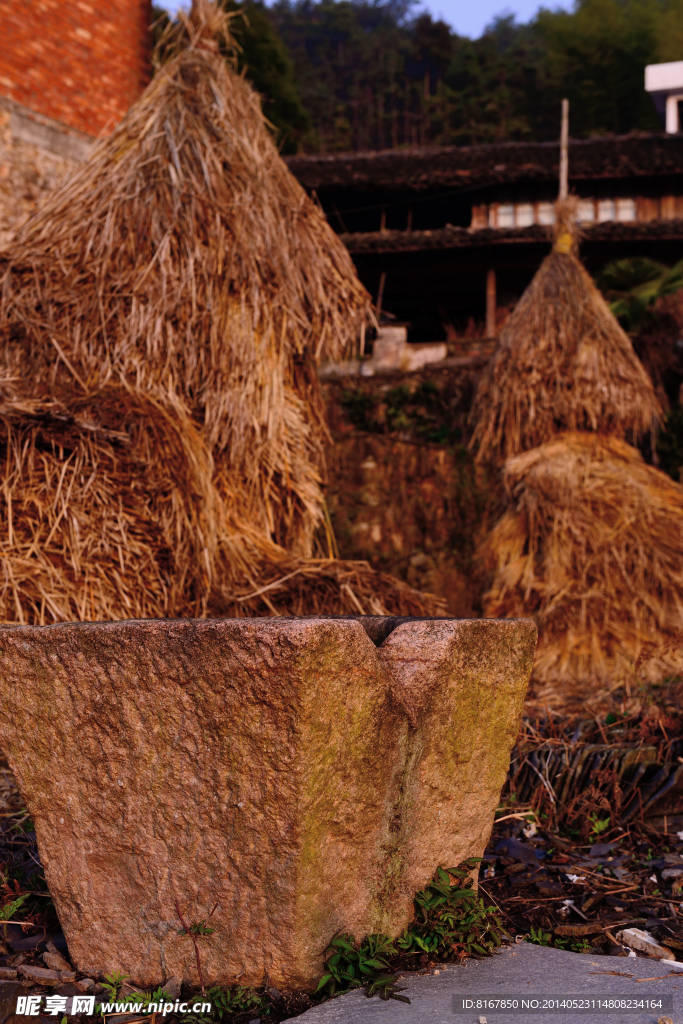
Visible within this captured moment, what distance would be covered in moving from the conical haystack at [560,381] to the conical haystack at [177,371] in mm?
2006

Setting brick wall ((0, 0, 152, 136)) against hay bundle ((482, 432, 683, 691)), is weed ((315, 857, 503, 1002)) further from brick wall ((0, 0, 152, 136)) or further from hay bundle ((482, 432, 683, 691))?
brick wall ((0, 0, 152, 136))

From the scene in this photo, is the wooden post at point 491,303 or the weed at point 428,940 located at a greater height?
the wooden post at point 491,303

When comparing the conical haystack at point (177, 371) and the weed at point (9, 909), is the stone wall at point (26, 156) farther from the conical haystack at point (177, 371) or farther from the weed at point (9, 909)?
the weed at point (9, 909)

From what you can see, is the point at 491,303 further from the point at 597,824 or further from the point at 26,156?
the point at 597,824

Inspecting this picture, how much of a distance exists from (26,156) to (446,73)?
2558cm

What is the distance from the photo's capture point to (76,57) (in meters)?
7.81

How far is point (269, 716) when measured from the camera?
159 cm

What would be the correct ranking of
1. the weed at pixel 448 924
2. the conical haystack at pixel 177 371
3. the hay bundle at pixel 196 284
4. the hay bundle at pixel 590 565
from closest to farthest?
the weed at pixel 448 924 → the conical haystack at pixel 177 371 → the hay bundle at pixel 196 284 → the hay bundle at pixel 590 565

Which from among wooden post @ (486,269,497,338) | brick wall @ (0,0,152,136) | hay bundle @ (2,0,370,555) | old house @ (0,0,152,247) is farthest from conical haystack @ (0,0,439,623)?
wooden post @ (486,269,497,338)

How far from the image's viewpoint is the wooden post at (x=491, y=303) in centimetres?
1107

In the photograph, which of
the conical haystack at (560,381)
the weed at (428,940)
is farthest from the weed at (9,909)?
the conical haystack at (560,381)

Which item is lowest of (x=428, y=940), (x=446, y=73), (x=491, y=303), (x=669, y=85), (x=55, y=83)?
(x=428, y=940)

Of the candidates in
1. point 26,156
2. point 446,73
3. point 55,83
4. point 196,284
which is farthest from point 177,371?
point 446,73

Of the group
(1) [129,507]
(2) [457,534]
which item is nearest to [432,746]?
(1) [129,507]
